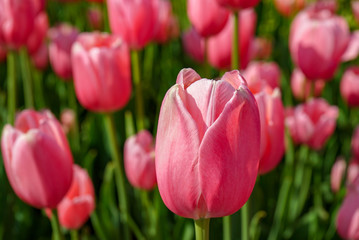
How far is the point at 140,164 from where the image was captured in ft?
3.36

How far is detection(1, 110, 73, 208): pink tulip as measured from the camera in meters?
0.78

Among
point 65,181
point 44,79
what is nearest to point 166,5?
point 44,79

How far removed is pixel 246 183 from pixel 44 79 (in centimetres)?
180

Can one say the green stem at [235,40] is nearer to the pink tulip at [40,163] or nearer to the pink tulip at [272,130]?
the pink tulip at [272,130]

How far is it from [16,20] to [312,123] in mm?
801

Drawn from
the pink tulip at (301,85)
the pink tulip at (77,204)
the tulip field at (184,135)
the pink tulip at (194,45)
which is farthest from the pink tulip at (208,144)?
the pink tulip at (194,45)

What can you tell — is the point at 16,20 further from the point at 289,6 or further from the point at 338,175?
the point at 289,6

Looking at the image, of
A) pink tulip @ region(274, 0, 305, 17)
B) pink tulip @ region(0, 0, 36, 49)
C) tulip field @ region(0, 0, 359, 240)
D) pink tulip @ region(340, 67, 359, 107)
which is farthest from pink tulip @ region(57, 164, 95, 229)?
pink tulip @ region(274, 0, 305, 17)

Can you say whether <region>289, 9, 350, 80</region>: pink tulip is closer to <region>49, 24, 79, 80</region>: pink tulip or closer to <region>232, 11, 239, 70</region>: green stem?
<region>232, 11, 239, 70</region>: green stem

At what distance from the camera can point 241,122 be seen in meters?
0.52

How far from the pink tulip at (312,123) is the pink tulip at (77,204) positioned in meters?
0.53

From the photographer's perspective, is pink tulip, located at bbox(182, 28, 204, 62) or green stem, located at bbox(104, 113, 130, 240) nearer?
green stem, located at bbox(104, 113, 130, 240)

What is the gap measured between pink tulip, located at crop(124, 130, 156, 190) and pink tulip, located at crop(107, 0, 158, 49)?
0.82 ft

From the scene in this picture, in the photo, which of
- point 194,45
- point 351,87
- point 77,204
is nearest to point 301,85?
point 351,87
